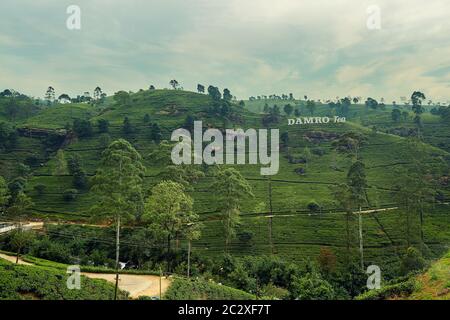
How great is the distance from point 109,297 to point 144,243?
24272mm

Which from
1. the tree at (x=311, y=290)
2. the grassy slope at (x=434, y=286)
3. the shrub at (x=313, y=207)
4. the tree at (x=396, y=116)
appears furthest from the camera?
the tree at (x=396, y=116)

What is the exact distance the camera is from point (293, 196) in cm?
7931

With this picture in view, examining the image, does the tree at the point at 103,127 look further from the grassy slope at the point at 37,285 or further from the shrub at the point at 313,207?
the grassy slope at the point at 37,285

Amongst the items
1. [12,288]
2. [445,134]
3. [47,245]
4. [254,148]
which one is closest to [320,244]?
[47,245]

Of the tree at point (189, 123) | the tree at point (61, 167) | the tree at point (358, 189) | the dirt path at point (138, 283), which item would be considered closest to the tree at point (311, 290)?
the dirt path at point (138, 283)

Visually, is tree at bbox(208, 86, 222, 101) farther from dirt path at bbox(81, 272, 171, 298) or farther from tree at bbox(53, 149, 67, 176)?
dirt path at bbox(81, 272, 171, 298)

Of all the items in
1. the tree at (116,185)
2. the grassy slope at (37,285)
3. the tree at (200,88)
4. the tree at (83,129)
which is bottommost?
the grassy slope at (37,285)

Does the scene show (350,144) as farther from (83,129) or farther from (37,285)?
(37,285)

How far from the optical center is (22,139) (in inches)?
4289

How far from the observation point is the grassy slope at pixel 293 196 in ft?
198

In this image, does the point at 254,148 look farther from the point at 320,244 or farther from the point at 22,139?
the point at 22,139

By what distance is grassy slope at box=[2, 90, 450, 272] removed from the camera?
60.2 metres

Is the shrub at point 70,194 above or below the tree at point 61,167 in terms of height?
below

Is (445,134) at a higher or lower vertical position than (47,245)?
higher
